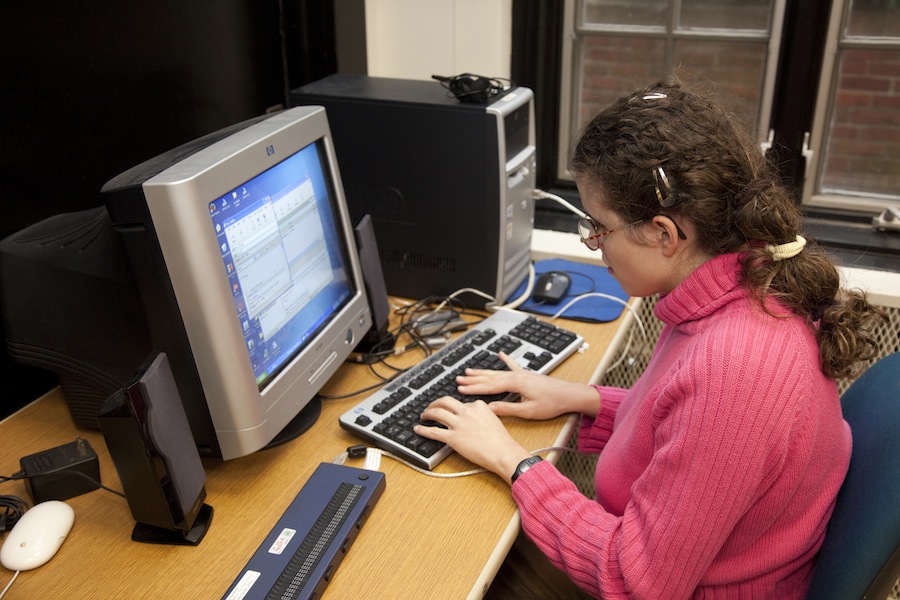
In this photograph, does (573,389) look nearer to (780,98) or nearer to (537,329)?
(537,329)

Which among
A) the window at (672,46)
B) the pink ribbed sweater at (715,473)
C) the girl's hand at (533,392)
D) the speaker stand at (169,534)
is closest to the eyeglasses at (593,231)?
the pink ribbed sweater at (715,473)

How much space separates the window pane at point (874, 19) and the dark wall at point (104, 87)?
126cm

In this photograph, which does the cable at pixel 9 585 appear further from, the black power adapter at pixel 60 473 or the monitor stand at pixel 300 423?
the monitor stand at pixel 300 423

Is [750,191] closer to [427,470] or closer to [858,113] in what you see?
[427,470]

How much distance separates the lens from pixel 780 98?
72.6 inches

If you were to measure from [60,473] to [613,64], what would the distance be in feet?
5.27

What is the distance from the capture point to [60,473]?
41.3 inches

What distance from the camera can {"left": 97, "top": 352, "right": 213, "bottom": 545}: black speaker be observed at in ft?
2.90

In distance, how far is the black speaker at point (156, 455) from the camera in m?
0.88

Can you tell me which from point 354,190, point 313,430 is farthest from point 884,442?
point 354,190

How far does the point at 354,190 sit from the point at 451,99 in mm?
277

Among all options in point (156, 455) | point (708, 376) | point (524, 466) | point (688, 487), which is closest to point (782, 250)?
point (708, 376)

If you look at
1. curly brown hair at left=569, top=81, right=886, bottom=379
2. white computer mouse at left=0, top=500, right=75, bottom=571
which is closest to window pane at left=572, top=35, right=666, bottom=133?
curly brown hair at left=569, top=81, right=886, bottom=379

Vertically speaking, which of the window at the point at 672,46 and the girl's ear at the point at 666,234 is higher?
the window at the point at 672,46
